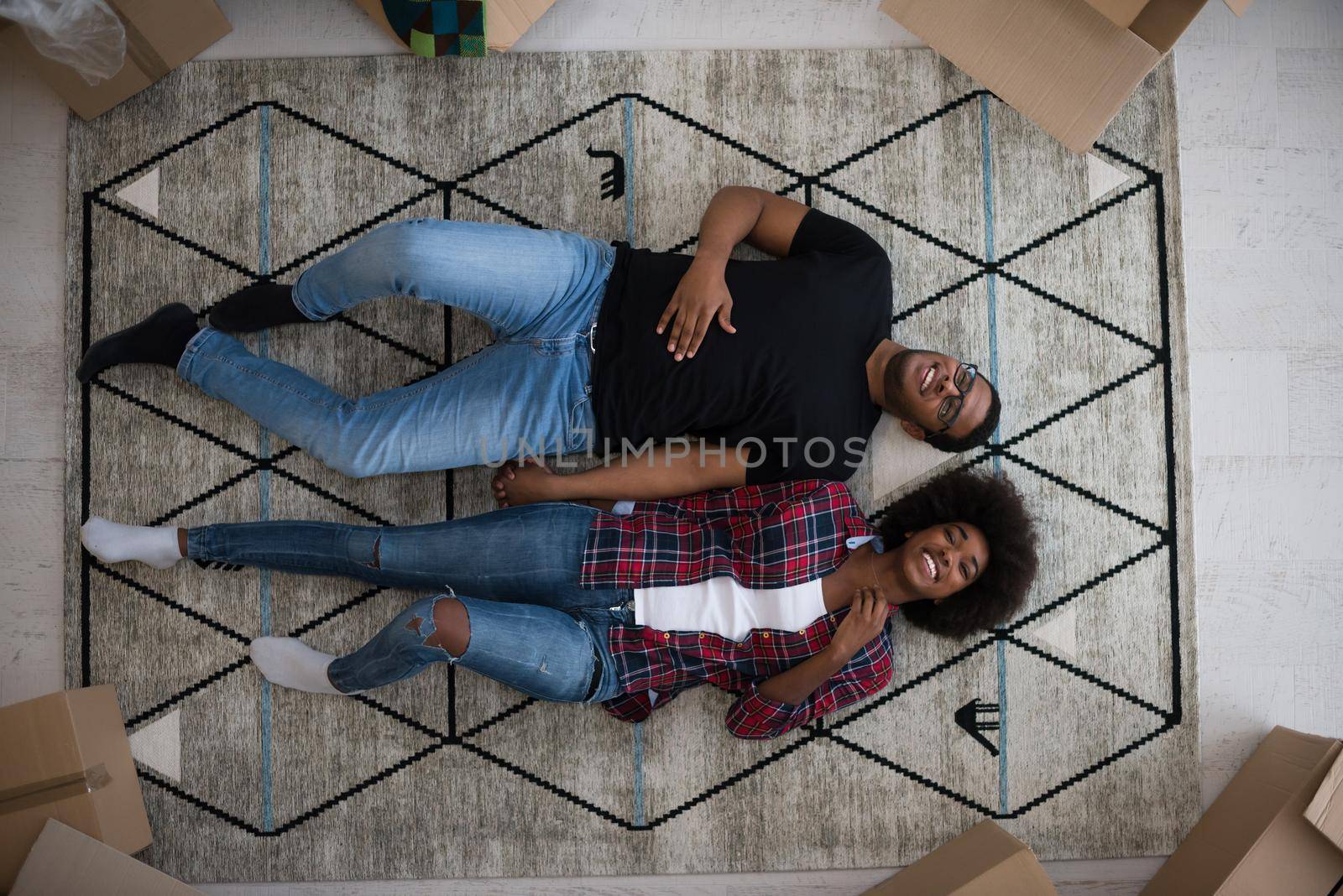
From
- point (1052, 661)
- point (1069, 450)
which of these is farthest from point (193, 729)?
point (1069, 450)

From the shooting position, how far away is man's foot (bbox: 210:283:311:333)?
191 cm

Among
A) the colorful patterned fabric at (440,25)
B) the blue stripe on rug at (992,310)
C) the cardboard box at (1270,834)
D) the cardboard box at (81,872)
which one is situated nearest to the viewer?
the cardboard box at (81,872)

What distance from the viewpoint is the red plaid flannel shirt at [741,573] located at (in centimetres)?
176

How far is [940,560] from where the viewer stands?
172 cm

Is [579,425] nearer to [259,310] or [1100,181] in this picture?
[259,310]

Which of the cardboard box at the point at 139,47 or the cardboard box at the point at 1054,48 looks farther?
the cardboard box at the point at 139,47

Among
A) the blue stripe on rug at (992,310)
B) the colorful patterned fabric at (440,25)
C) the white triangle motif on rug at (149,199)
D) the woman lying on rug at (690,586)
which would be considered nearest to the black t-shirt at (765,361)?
the woman lying on rug at (690,586)

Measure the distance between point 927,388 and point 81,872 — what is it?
6.42ft

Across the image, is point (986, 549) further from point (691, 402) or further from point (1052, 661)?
point (691, 402)

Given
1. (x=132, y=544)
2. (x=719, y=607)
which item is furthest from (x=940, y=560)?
(x=132, y=544)

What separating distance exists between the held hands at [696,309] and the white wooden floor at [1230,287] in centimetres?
68

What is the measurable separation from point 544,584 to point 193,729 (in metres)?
0.95

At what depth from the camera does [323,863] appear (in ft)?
6.49

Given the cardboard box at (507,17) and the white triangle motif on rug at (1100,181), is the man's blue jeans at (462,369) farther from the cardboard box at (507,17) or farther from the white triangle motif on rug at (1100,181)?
the white triangle motif on rug at (1100,181)
